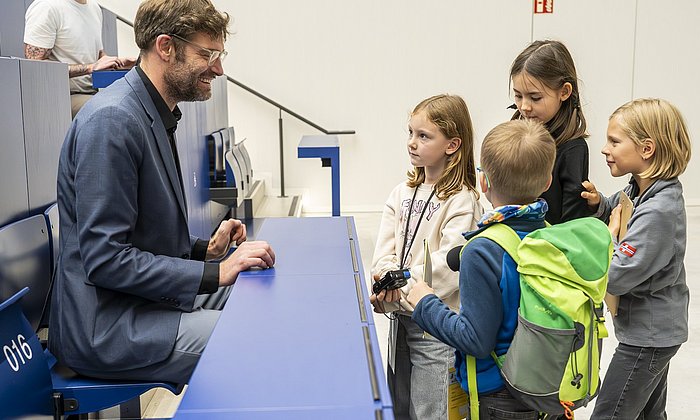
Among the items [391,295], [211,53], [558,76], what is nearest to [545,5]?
[558,76]

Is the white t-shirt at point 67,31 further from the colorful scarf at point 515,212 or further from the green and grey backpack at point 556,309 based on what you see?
the green and grey backpack at point 556,309

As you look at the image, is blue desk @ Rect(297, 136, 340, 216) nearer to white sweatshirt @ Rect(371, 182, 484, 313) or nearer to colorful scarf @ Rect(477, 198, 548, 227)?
white sweatshirt @ Rect(371, 182, 484, 313)

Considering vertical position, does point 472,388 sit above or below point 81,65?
below

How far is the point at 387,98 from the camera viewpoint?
7.77 meters

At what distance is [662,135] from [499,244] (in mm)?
880

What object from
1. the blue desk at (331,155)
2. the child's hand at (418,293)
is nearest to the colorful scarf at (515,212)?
the child's hand at (418,293)

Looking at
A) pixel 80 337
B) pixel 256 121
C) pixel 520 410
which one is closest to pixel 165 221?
pixel 80 337

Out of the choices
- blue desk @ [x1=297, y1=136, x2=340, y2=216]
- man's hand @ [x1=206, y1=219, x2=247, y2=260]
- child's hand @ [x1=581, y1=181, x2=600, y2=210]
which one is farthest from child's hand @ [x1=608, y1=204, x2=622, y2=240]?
blue desk @ [x1=297, y1=136, x2=340, y2=216]

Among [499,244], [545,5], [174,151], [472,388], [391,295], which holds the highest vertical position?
[545,5]

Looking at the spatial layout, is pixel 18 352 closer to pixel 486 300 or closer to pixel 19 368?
pixel 19 368

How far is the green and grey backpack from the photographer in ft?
4.93

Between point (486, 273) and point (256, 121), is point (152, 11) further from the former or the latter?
point (256, 121)

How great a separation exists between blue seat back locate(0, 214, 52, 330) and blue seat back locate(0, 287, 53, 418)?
0.29 metres

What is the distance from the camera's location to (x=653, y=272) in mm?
2078
